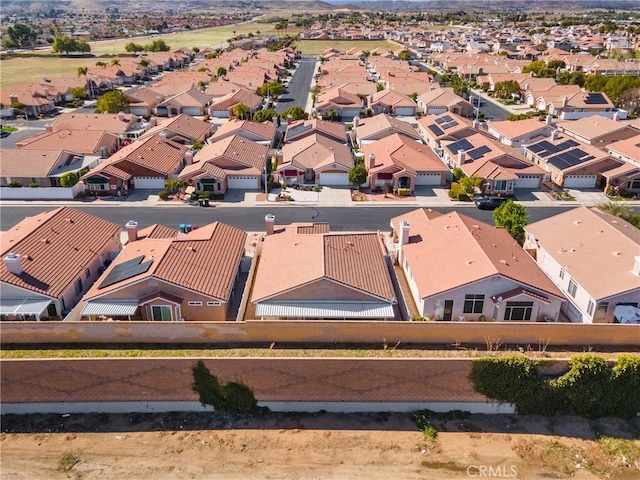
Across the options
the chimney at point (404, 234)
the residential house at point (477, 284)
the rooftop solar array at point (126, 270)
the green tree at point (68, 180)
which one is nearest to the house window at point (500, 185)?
the residential house at point (477, 284)

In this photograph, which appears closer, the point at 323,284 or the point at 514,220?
the point at 323,284

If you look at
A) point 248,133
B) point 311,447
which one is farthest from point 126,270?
point 248,133

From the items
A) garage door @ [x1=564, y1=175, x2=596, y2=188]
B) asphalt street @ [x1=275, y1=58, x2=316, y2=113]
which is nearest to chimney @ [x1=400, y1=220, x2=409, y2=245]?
garage door @ [x1=564, y1=175, x2=596, y2=188]

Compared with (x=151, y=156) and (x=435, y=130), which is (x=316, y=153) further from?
(x=435, y=130)

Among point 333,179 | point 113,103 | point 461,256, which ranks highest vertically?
point 113,103

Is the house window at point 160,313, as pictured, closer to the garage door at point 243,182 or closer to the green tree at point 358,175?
the garage door at point 243,182

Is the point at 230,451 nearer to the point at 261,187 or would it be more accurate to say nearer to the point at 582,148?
the point at 261,187
